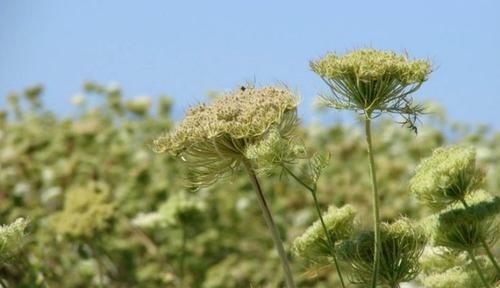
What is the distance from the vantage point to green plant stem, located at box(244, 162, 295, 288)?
2.16m

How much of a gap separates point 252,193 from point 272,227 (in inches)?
174

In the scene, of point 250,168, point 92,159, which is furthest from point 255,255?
point 250,168

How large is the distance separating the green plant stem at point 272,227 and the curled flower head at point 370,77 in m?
0.20

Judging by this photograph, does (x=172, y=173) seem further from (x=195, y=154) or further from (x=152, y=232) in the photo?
(x=195, y=154)

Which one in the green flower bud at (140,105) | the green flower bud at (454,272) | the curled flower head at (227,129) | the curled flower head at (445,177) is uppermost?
the green flower bud at (140,105)

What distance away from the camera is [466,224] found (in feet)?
7.29

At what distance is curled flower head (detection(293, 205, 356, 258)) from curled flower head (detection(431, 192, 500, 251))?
0.68ft

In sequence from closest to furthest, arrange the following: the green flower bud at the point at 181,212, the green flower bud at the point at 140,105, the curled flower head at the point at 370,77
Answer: the curled flower head at the point at 370,77, the green flower bud at the point at 181,212, the green flower bud at the point at 140,105

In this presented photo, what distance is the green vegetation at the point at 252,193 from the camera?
2.20 metres

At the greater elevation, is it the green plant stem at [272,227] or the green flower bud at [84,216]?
the green flower bud at [84,216]

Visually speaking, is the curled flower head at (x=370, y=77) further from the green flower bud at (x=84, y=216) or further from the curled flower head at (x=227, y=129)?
the green flower bud at (x=84, y=216)

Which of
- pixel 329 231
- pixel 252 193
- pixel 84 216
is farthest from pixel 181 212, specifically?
pixel 329 231

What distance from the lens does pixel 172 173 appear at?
6.98 metres

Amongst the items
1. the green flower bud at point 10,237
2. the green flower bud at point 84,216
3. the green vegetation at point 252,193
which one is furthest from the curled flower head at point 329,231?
the green flower bud at point 84,216
